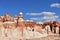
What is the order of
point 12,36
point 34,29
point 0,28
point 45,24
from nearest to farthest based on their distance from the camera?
1. point 0,28
2. point 12,36
3. point 34,29
4. point 45,24

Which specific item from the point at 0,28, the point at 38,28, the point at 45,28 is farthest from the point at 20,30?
the point at 45,28

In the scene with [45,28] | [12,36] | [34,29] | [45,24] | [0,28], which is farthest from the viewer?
[45,24]

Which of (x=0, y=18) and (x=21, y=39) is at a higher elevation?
(x=0, y=18)

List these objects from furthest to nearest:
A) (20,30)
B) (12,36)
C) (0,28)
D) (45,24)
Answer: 1. (45,24)
2. (20,30)
3. (12,36)
4. (0,28)

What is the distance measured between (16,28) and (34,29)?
18.1ft

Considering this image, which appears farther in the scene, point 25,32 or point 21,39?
point 25,32

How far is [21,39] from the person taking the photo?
798 inches

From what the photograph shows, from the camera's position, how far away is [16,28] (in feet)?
65.7

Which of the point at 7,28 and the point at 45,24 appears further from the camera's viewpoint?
the point at 45,24

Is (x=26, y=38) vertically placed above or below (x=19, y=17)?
below

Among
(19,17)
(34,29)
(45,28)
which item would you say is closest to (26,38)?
(19,17)

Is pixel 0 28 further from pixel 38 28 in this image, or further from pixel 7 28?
pixel 38 28

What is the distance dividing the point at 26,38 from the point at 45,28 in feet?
26.9

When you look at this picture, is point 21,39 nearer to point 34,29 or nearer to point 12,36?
point 12,36
